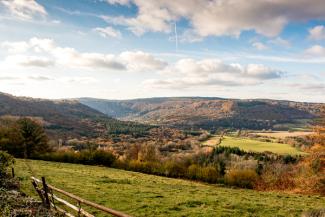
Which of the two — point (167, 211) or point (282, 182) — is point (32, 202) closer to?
point (167, 211)

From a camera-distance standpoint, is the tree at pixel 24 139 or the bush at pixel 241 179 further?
the tree at pixel 24 139

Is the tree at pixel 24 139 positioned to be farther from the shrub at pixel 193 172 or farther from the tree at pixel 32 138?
the shrub at pixel 193 172

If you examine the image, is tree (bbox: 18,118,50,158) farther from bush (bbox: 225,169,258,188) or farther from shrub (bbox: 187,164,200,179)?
bush (bbox: 225,169,258,188)

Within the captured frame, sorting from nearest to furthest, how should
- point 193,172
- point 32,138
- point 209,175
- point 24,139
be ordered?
1. point 24,139
2. point 32,138
3. point 209,175
4. point 193,172

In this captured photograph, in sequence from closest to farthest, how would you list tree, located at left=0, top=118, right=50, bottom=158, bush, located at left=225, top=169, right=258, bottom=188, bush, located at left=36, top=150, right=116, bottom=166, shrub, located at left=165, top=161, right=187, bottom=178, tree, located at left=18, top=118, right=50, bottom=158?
1. bush, located at left=225, top=169, right=258, bottom=188
2. tree, located at left=0, top=118, right=50, bottom=158
3. tree, located at left=18, top=118, right=50, bottom=158
4. bush, located at left=36, top=150, right=116, bottom=166
5. shrub, located at left=165, top=161, right=187, bottom=178

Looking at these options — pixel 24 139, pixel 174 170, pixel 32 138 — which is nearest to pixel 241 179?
pixel 174 170

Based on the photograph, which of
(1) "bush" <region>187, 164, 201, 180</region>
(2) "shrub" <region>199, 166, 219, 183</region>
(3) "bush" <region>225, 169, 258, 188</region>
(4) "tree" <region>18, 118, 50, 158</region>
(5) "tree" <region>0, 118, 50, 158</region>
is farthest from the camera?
(1) "bush" <region>187, 164, 201, 180</region>

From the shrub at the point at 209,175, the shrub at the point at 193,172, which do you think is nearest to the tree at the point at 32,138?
the shrub at the point at 193,172

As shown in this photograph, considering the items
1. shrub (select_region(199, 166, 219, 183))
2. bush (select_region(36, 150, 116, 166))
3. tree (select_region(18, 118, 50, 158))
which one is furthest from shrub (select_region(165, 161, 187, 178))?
tree (select_region(18, 118, 50, 158))

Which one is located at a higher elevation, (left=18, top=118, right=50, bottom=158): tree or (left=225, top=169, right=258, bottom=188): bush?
(left=18, top=118, right=50, bottom=158): tree

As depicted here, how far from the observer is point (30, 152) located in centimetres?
7819

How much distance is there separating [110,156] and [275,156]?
79037 mm

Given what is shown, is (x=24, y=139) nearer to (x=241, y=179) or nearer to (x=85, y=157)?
(x=85, y=157)

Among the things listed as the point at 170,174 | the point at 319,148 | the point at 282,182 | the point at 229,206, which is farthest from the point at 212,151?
the point at 229,206
